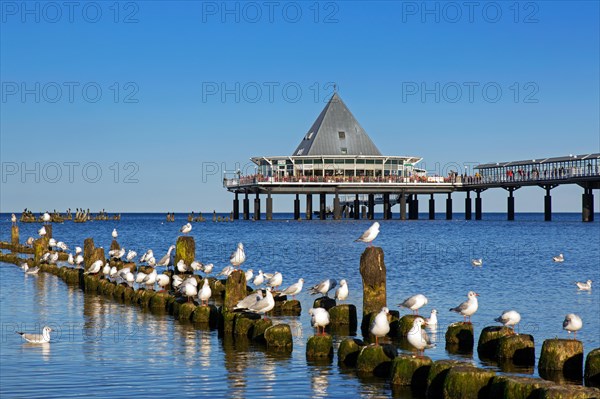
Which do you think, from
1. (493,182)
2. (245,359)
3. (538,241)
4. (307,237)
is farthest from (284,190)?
(245,359)

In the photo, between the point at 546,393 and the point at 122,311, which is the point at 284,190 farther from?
the point at 546,393

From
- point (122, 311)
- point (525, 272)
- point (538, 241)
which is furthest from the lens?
point (538, 241)

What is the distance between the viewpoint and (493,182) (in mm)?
106562

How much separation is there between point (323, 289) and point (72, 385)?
30.7 ft

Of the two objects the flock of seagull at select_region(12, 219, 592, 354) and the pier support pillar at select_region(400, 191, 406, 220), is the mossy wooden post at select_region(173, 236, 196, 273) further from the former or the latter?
the pier support pillar at select_region(400, 191, 406, 220)

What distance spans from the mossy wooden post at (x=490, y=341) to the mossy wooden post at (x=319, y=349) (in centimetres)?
296

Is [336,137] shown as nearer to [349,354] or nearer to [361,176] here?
[361,176]

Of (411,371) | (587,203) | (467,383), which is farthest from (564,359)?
(587,203)

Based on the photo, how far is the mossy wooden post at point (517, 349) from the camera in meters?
17.4

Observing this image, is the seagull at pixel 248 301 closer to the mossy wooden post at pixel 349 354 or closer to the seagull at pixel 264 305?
the seagull at pixel 264 305

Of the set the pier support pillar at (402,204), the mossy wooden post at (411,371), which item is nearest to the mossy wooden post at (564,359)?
the mossy wooden post at (411,371)

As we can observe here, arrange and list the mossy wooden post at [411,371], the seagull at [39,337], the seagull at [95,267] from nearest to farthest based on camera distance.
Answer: the mossy wooden post at [411,371] < the seagull at [39,337] < the seagull at [95,267]

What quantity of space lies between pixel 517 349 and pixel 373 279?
5454 millimetres

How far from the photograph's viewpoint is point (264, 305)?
805 inches
